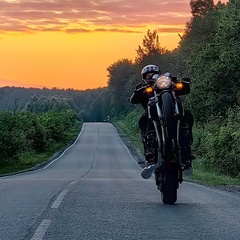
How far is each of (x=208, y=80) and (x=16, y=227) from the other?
36.4m

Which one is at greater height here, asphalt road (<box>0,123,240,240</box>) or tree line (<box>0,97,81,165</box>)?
asphalt road (<box>0,123,240,240</box>)

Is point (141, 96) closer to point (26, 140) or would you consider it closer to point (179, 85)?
point (179, 85)

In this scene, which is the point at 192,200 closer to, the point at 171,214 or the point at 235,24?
the point at 171,214

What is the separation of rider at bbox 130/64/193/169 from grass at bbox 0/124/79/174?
87.2 feet

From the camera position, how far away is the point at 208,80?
4403cm

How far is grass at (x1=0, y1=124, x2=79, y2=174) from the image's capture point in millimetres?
40944

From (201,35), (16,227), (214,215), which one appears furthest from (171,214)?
(201,35)

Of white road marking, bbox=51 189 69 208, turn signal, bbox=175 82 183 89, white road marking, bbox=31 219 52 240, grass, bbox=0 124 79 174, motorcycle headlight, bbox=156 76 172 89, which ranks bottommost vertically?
grass, bbox=0 124 79 174

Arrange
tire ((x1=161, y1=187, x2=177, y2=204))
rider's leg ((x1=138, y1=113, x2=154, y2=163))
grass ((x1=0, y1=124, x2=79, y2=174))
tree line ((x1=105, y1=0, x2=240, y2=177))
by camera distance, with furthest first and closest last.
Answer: grass ((x1=0, y1=124, x2=79, y2=174)) → tree line ((x1=105, y1=0, x2=240, y2=177)) → tire ((x1=161, y1=187, x2=177, y2=204)) → rider's leg ((x1=138, y1=113, x2=154, y2=163))

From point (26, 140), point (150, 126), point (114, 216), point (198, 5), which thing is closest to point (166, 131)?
point (150, 126)

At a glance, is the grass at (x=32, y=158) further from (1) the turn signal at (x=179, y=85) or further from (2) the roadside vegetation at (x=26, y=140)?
(1) the turn signal at (x=179, y=85)

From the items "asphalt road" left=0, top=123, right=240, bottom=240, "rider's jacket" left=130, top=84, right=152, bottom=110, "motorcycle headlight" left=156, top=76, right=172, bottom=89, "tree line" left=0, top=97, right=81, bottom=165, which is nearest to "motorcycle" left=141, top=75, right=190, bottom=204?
"motorcycle headlight" left=156, top=76, right=172, bottom=89

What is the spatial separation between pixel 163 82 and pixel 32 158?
43.0 meters

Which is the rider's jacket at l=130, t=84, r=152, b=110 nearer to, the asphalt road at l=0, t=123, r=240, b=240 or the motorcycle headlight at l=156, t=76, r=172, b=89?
the motorcycle headlight at l=156, t=76, r=172, b=89
